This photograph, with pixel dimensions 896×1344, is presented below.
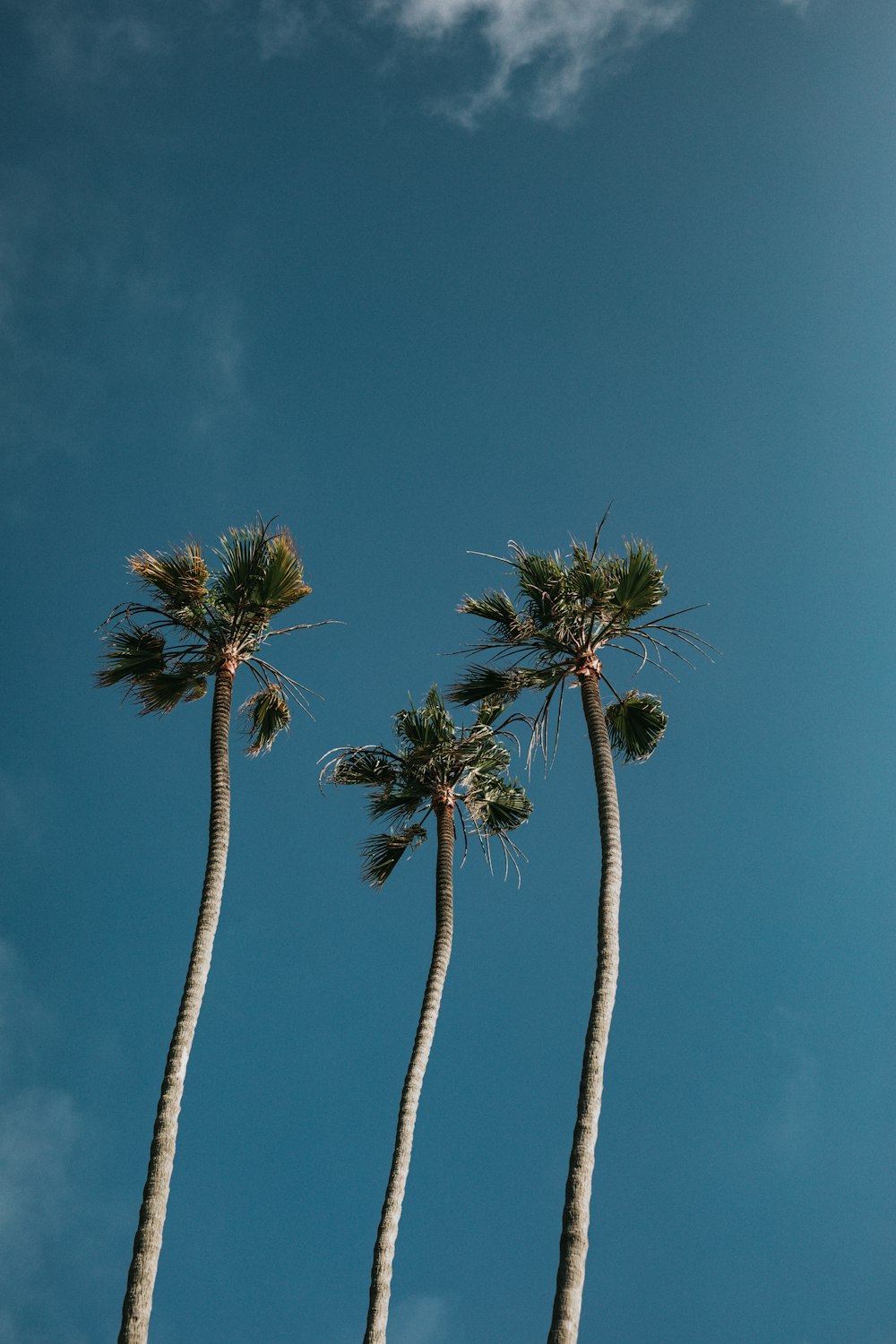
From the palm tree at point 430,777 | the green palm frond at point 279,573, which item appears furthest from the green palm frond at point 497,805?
the green palm frond at point 279,573

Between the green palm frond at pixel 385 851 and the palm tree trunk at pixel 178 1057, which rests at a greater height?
the green palm frond at pixel 385 851

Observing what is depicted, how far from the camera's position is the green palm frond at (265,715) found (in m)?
18.3

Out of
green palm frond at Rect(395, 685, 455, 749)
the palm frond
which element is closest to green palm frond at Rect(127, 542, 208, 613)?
the palm frond

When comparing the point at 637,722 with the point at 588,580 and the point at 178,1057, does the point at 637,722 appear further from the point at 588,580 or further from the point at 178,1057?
the point at 178,1057

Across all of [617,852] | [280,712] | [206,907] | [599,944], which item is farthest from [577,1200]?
[280,712]

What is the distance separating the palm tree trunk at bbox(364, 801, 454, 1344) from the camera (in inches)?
567

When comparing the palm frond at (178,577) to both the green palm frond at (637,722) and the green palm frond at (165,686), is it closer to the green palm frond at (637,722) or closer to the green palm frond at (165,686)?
the green palm frond at (165,686)

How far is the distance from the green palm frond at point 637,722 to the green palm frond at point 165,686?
21.6ft

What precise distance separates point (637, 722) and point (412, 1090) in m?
6.55

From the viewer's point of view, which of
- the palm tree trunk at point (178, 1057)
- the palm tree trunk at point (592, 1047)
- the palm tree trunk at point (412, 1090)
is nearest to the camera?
the palm tree trunk at point (592, 1047)

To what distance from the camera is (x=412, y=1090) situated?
16.5m

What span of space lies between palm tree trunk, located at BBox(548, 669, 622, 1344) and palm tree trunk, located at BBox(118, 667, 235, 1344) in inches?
162

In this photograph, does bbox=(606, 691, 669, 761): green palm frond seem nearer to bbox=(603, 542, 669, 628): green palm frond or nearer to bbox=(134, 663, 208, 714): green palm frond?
bbox=(603, 542, 669, 628): green palm frond

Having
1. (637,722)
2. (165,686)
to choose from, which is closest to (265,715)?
(165,686)
